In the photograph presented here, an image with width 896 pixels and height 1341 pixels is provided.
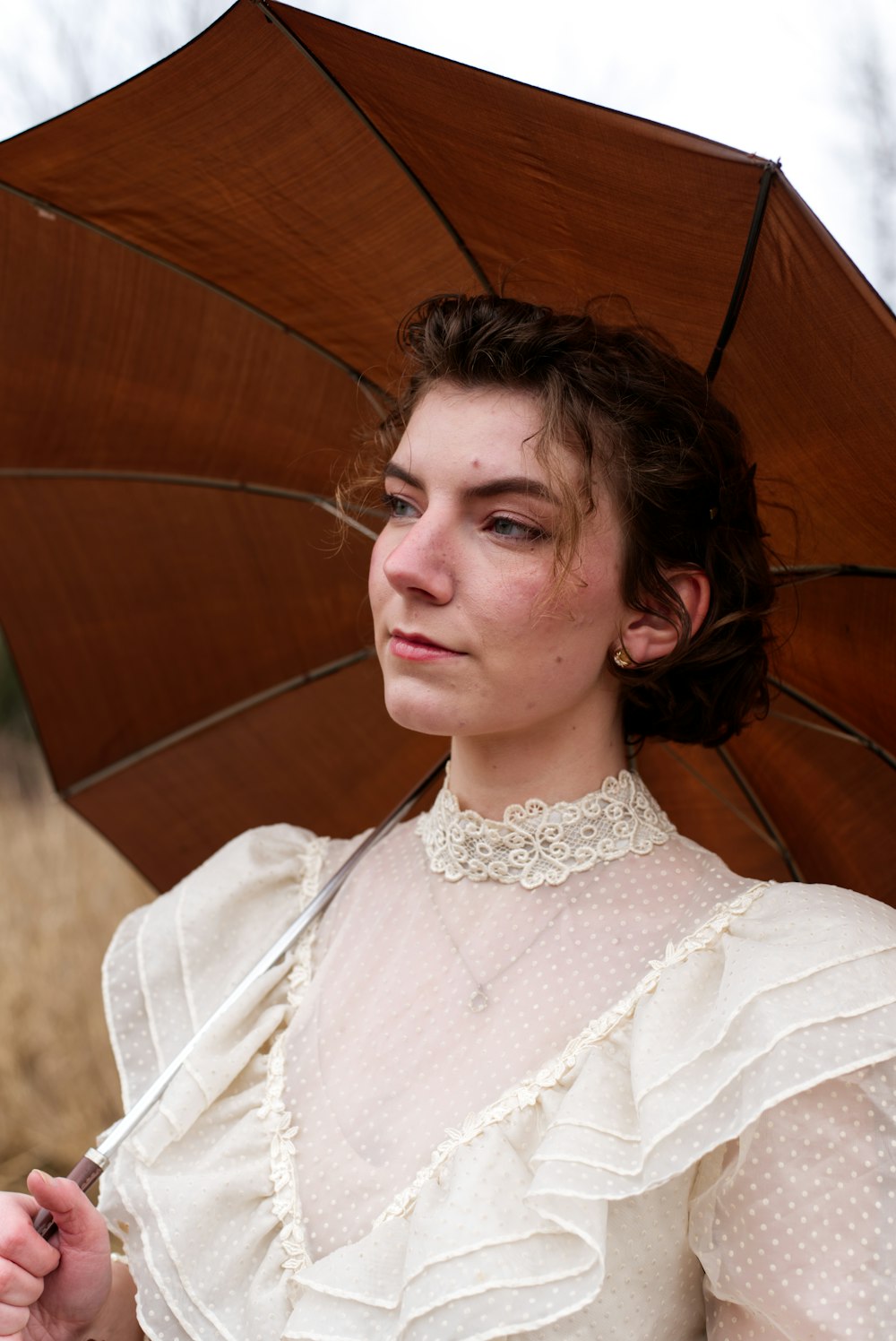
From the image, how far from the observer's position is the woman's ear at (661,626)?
6.69 ft

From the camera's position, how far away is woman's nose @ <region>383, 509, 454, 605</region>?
185 cm

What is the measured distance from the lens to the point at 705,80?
788 cm

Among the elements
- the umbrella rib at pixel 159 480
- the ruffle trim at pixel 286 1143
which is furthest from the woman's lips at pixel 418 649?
the umbrella rib at pixel 159 480

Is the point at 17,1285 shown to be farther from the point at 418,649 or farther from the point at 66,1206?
the point at 418,649

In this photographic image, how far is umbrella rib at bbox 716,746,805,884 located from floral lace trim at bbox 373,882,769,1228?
0.62m

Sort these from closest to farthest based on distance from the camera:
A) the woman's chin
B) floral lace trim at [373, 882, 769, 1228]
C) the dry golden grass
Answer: floral lace trim at [373, 882, 769, 1228] < the woman's chin < the dry golden grass

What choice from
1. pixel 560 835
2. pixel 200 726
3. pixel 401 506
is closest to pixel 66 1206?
pixel 560 835

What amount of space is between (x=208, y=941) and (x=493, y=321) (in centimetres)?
122

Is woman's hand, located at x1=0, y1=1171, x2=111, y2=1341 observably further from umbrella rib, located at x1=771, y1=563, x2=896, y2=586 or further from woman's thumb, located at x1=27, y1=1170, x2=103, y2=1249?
umbrella rib, located at x1=771, y1=563, x2=896, y2=586

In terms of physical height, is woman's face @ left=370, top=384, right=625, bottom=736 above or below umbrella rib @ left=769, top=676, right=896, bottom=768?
above

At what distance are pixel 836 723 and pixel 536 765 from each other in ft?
1.88

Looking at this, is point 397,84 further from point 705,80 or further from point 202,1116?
point 705,80

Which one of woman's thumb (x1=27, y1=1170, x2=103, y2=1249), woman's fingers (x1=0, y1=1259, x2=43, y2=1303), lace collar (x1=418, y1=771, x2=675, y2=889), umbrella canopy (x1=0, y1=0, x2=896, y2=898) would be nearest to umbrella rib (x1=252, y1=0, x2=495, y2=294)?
umbrella canopy (x1=0, y1=0, x2=896, y2=898)

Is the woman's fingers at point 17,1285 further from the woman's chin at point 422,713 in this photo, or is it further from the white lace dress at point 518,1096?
the woman's chin at point 422,713
